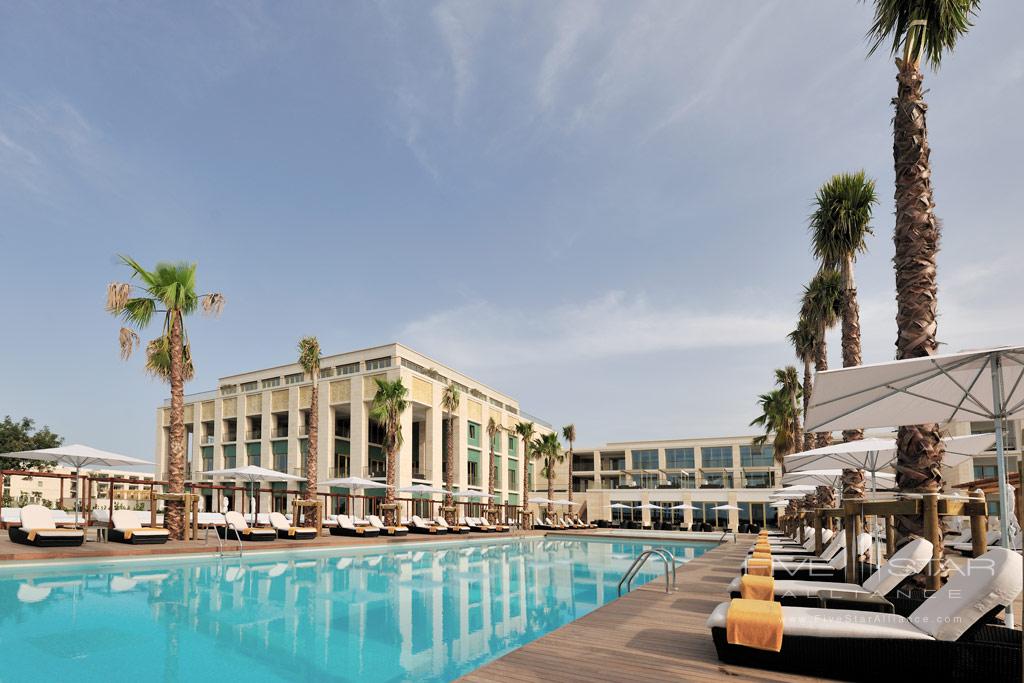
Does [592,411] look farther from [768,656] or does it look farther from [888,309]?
[768,656]

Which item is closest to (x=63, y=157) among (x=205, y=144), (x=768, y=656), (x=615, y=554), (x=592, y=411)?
(x=205, y=144)

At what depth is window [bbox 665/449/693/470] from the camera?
59.4m

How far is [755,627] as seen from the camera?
177 inches

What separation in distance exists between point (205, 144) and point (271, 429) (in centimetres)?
2324

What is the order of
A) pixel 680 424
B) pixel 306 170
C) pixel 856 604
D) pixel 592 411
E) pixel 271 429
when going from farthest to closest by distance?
pixel 680 424 → pixel 592 411 → pixel 271 429 → pixel 306 170 → pixel 856 604

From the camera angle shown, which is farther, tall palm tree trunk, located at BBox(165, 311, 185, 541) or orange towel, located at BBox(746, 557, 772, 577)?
tall palm tree trunk, located at BBox(165, 311, 185, 541)

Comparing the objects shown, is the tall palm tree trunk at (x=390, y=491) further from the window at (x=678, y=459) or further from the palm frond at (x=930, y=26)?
the window at (x=678, y=459)

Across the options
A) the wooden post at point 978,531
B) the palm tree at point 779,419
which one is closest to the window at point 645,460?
the palm tree at point 779,419

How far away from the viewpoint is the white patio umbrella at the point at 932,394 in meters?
4.85

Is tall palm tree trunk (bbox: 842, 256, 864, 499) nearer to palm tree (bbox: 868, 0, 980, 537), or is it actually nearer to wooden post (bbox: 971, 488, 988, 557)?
palm tree (bbox: 868, 0, 980, 537)

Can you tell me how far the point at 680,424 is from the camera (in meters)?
60.8

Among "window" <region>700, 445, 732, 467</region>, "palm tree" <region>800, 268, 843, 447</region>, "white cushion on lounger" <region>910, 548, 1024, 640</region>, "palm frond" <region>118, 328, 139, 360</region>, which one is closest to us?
"white cushion on lounger" <region>910, 548, 1024, 640</region>

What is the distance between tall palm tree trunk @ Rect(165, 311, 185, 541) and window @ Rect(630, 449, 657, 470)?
49431 millimetres

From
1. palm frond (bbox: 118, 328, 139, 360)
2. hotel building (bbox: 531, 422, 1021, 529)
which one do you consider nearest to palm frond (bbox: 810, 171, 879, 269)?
palm frond (bbox: 118, 328, 139, 360)
